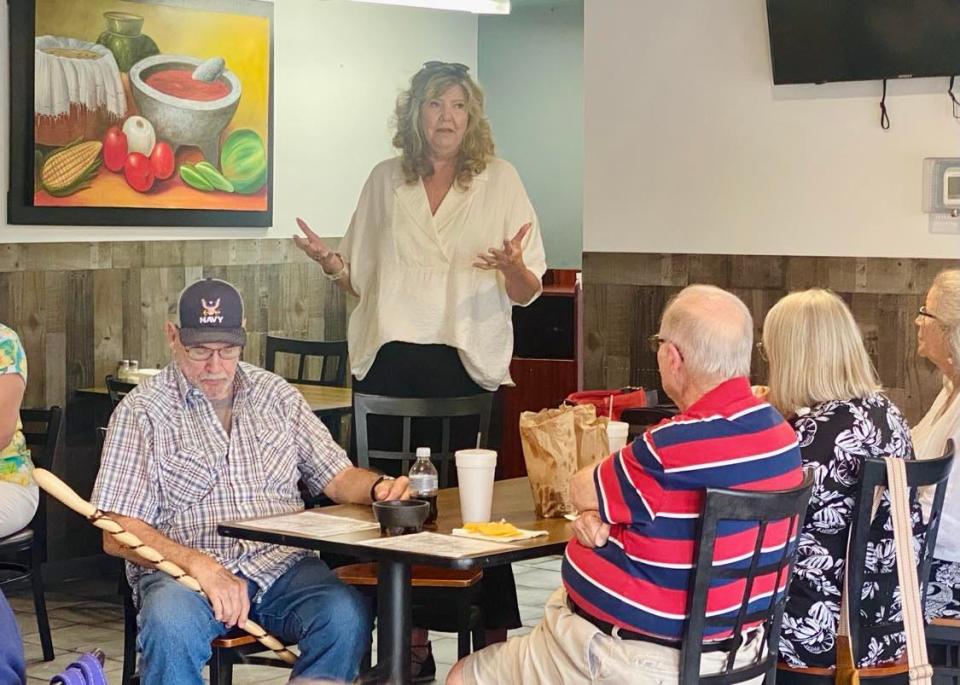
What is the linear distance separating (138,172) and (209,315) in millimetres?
3175

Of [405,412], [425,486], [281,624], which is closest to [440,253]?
[405,412]

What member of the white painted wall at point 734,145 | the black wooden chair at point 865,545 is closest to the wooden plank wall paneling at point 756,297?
the white painted wall at point 734,145

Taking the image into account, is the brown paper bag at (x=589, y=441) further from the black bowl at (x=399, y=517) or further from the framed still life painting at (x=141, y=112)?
the framed still life painting at (x=141, y=112)

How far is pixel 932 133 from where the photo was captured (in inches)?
192

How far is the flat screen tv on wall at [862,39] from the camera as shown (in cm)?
477

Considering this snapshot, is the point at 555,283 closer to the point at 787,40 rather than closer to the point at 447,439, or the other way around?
the point at 787,40

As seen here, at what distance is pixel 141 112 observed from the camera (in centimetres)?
666

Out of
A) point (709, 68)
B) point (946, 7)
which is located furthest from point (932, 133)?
point (709, 68)

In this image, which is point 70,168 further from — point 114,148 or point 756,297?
point 756,297

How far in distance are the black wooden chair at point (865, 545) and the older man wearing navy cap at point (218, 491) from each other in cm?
107

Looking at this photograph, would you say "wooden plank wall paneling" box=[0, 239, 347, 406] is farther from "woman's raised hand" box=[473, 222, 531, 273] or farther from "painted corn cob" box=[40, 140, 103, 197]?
"woman's raised hand" box=[473, 222, 531, 273]

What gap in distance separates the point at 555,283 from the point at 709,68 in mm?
3579

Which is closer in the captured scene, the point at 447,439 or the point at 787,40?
the point at 447,439

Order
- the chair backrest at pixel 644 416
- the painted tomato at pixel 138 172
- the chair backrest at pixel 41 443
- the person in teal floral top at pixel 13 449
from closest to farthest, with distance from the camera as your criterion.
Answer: the chair backrest at pixel 644 416
the person in teal floral top at pixel 13 449
the chair backrest at pixel 41 443
the painted tomato at pixel 138 172
